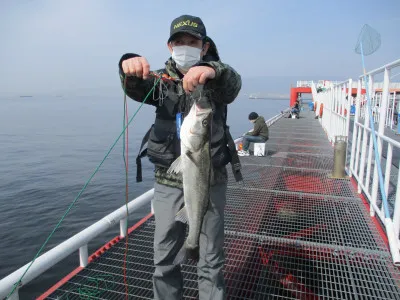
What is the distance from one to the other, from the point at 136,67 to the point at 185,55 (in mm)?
655

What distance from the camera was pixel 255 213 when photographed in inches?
241

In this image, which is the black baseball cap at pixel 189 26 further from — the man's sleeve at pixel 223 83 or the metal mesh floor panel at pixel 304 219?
the metal mesh floor panel at pixel 304 219

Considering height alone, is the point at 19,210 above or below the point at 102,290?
below

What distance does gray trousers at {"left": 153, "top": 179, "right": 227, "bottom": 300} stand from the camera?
298cm

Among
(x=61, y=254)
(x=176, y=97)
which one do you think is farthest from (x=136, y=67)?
(x=61, y=254)

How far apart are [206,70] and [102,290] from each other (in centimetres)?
308

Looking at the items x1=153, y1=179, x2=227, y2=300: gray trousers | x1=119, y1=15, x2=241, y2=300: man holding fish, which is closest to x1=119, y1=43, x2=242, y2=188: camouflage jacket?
x1=119, y1=15, x2=241, y2=300: man holding fish

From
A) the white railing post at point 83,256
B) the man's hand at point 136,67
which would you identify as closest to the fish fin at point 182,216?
the man's hand at point 136,67

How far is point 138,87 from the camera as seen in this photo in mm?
2967

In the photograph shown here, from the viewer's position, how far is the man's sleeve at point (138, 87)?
2.85 meters

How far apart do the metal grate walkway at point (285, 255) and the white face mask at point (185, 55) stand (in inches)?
109

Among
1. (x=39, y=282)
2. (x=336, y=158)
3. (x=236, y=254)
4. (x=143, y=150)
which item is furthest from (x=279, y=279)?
(x=39, y=282)

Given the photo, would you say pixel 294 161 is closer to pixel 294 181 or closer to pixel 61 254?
pixel 294 181

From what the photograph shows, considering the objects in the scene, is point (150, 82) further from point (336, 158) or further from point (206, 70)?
point (336, 158)
